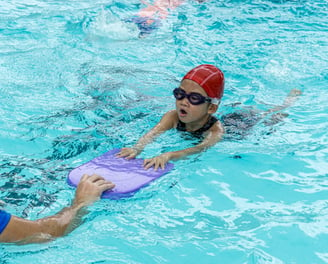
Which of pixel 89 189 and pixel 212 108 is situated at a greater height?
pixel 212 108

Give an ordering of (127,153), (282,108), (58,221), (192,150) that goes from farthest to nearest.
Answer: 1. (282,108)
2. (192,150)
3. (127,153)
4. (58,221)

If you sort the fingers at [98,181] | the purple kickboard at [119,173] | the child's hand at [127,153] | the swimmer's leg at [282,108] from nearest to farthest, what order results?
the fingers at [98,181] < the purple kickboard at [119,173] < the child's hand at [127,153] < the swimmer's leg at [282,108]

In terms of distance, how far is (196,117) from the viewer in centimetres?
471

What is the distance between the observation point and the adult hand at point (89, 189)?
3438 millimetres

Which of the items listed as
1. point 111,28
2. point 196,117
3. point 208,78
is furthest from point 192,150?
point 111,28

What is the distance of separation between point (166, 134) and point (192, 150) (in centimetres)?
52

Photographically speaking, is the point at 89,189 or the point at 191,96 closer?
the point at 89,189

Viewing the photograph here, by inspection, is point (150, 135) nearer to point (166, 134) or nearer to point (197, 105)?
point (166, 134)

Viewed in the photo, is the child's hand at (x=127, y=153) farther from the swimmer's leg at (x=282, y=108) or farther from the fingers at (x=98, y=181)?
the swimmer's leg at (x=282, y=108)

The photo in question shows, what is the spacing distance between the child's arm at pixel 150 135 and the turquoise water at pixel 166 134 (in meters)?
0.10

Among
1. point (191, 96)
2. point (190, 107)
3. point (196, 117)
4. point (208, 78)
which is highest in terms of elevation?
point (208, 78)

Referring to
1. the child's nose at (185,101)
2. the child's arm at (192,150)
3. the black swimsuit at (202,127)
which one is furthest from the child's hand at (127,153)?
the black swimsuit at (202,127)

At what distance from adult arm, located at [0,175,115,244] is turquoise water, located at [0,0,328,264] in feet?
0.34

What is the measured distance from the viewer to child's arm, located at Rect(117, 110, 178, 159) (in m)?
4.29
